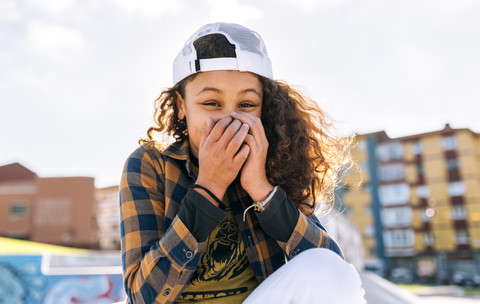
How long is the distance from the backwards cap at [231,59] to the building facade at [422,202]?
1762 inches

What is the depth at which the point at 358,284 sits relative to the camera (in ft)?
4.62

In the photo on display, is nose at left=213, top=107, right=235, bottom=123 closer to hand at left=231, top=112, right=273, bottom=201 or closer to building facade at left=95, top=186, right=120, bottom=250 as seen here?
hand at left=231, top=112, right=273, bottom=201

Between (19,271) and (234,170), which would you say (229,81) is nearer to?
(234,170)

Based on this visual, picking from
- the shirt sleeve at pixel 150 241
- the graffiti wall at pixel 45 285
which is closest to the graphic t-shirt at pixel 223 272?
the shirt sleeve at pixel 150 241

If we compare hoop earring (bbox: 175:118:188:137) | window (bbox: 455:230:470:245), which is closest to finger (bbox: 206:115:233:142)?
hoop earring (bbox: 175:118:188:137)

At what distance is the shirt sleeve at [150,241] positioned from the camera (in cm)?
157

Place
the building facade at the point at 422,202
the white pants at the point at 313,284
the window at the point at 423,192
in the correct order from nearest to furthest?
the white pants at the point at 313,284 < the building facade at the point at 422,202 < the window at the point at 423,192

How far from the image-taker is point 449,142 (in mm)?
49062

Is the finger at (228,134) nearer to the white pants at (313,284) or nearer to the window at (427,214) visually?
the white pants at (313,284)

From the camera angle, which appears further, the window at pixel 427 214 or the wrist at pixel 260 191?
the window at pixel 427 214

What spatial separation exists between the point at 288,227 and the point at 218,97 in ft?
2.18

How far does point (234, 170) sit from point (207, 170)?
113 mm

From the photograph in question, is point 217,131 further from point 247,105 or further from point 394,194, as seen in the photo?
point 394,194

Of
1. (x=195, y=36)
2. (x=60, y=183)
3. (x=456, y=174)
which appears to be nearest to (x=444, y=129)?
(x=456, y=174)
